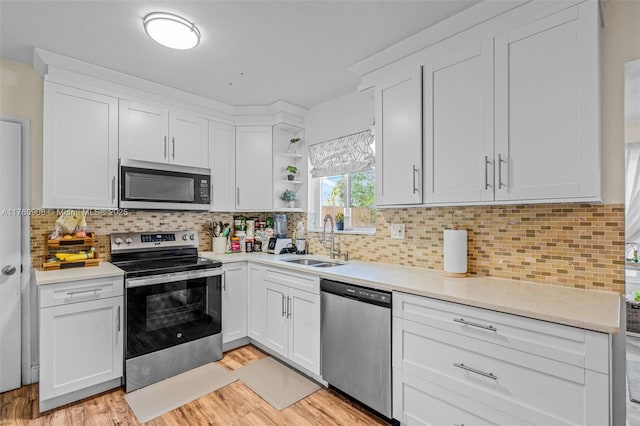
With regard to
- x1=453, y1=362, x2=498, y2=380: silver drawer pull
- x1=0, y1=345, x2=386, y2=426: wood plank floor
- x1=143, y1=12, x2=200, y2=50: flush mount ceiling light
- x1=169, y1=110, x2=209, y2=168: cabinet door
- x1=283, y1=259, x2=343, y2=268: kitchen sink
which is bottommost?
x1=0, y1=345, x2=386, y2=426: wood plank floor

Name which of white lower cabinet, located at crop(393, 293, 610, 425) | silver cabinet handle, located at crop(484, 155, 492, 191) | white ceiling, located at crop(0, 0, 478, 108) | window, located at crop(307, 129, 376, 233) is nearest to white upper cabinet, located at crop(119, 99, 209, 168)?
white ceiling, located at crop(0, 0, 478, 108)

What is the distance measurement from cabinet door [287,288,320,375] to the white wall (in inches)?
63.1

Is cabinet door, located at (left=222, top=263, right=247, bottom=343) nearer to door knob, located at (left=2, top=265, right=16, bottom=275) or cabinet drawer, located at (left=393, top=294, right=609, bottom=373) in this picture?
door knob, located at (left=2, top=265, right=16, bottom=275)

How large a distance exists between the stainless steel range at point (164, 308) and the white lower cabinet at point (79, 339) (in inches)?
3.7

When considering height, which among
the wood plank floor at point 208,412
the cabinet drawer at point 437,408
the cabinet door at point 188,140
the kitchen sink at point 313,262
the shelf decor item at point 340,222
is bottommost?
the wood plank floor at point 208,412

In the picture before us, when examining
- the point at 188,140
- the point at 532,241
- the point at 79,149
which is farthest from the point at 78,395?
the point at 532,241

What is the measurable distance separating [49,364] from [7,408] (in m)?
0.48

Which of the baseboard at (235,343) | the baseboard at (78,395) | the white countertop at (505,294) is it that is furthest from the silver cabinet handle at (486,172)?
the baseboard at (78,395)

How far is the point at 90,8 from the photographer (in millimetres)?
1776

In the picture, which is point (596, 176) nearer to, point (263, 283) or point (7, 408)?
point (263, 283)

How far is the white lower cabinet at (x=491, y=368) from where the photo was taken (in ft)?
4.02

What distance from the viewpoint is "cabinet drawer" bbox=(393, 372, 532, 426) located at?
1477 millimetres

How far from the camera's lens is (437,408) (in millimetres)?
1672

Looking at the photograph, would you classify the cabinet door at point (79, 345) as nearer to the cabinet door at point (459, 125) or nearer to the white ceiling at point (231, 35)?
the white ceiling at point (231, 35)
